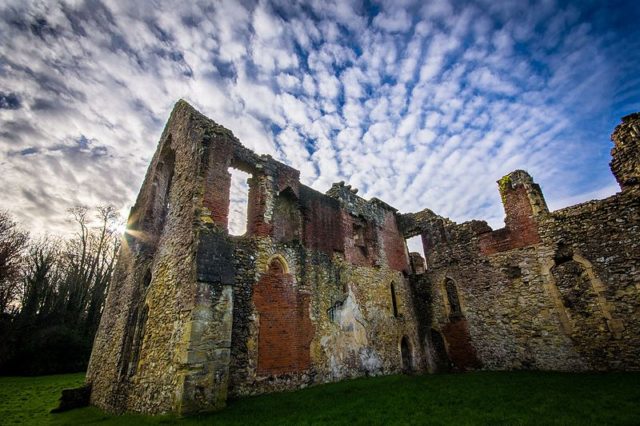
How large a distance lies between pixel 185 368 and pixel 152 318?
3.34 metres

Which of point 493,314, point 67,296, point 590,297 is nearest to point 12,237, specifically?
point 67,296

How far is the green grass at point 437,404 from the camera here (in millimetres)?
6504

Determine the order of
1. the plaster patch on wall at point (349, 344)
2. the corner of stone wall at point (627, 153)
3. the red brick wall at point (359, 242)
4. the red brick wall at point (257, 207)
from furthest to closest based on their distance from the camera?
the red brick wall at point (359, 242)
the plaster patch on wall at point (349, 344)
the corner of stone wall at point (627, 153)
the red brick wall at point (257, 207)

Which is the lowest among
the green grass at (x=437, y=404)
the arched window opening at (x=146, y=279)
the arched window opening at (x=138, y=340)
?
the green grass at (x=437, y=404)

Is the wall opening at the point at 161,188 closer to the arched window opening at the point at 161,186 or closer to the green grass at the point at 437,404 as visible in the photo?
the arched window opening at the point at 161,186

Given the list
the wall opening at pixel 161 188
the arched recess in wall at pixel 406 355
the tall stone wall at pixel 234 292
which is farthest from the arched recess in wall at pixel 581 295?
the wall opening at pixel 161 188

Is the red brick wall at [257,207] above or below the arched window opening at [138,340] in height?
above

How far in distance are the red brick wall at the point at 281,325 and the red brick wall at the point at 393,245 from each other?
7.04 meters

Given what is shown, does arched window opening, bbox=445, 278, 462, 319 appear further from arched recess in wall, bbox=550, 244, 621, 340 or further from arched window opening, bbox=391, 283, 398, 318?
arched recess in wall, bbox=550, 244, 621, 340

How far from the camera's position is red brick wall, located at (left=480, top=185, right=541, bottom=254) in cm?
1329

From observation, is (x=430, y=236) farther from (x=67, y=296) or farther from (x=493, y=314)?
(x=67, y=296)

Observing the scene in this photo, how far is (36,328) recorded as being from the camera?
21609 mm

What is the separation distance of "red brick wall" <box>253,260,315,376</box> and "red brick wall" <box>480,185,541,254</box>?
30.8ft

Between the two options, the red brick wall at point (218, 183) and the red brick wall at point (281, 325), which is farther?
the red brick wall at point (218, 183)
